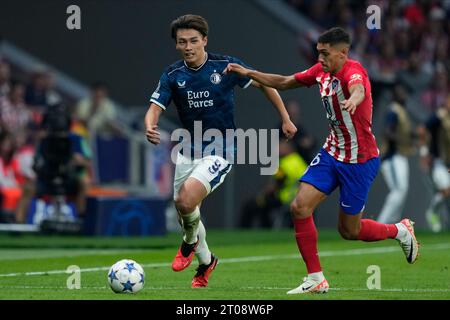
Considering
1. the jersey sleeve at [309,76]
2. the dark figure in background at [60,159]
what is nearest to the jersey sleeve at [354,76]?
the jersey sleeve at [309,76]

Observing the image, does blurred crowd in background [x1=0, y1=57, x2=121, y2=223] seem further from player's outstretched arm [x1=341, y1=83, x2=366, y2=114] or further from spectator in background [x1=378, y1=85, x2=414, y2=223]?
player's outstretched arm [x1=341, y1=83, x2=366, y2=114]

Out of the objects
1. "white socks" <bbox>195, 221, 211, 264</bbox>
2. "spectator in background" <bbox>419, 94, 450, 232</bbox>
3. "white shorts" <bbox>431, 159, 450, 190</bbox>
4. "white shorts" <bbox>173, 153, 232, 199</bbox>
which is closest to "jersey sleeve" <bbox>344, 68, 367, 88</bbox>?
"white shorts" <bbox>173, 153, 232, 199</bbox>

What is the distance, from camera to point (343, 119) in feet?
33.5

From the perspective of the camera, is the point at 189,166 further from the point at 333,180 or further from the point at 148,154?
the point at 148,154

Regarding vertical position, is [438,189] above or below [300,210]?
above

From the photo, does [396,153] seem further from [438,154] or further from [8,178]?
[8,178]

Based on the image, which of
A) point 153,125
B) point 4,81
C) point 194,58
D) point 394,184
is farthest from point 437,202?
point 153,125

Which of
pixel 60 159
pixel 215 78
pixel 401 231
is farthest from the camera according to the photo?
pixel 60 159

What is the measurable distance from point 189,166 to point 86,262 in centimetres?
331

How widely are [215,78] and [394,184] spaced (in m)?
10.3

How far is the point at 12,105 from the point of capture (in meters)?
21.0
